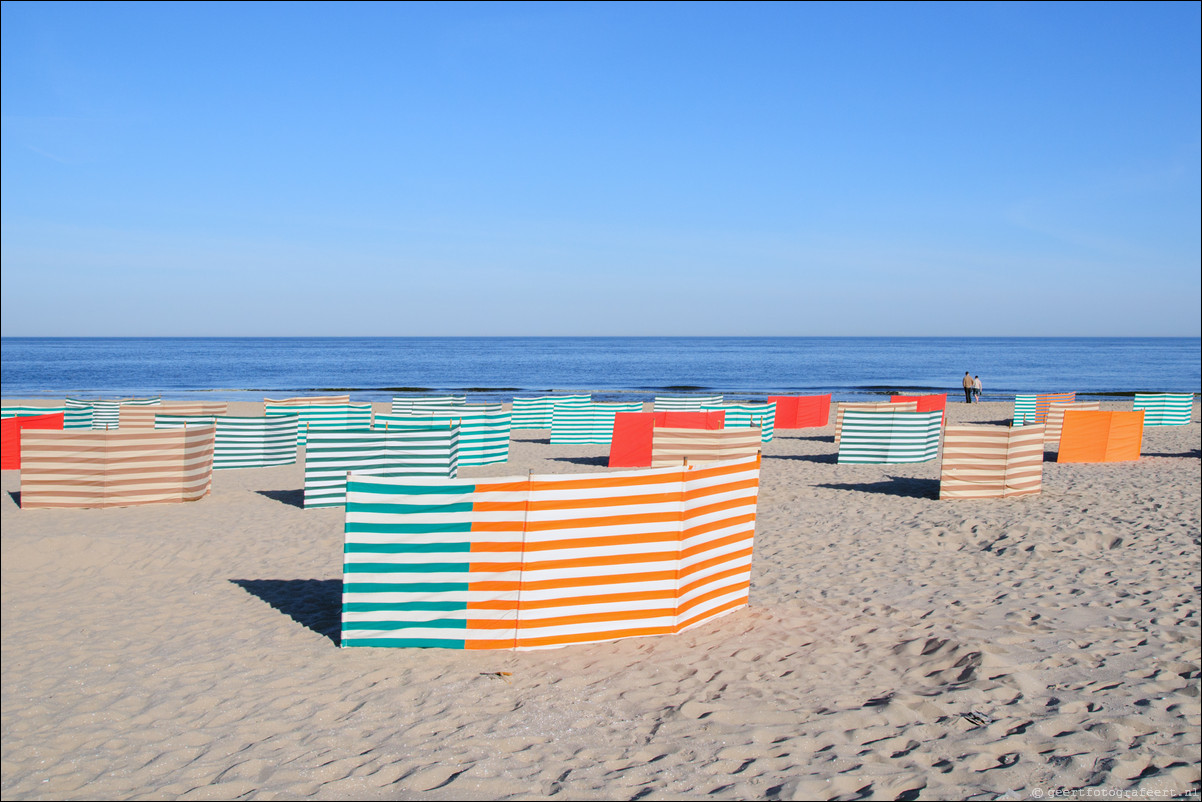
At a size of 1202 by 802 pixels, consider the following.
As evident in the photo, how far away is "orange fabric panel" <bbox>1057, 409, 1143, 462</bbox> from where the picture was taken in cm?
1684

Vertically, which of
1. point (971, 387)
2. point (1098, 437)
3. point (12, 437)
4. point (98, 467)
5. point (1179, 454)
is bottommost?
point (12, 437)

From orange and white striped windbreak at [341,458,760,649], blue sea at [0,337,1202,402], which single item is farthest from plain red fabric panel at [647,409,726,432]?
blue sea at [0,337,1202,402]

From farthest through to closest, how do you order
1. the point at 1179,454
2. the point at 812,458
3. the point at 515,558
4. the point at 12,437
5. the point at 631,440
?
1. the point at 1179,454
2. the point at 812,458
3. the point at 631,440
4. the point at 12,437
5. the point at 515,558

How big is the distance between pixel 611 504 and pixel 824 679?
188cm

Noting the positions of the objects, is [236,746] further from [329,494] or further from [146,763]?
[329,494]

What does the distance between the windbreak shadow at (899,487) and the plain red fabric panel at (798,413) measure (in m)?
9.62

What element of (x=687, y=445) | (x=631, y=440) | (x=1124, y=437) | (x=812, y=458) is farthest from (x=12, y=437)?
(x=1124, y=437)

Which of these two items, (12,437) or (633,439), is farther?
(633,439)

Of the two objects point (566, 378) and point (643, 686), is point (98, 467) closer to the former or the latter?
point (643, 686)

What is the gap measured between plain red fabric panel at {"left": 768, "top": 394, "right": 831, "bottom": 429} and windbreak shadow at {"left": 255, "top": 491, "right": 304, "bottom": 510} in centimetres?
1537

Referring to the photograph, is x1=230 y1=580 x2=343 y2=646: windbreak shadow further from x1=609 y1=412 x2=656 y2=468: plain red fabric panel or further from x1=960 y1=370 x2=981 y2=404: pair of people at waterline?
x1=960 y1=370 x2=981 y2=404: pair of people at waterline

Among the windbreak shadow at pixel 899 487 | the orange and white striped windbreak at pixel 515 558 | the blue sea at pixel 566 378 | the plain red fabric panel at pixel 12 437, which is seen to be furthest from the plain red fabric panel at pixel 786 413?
the blue sea at pixel 566 378

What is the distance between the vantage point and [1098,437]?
1695cm

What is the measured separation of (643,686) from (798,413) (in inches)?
808
